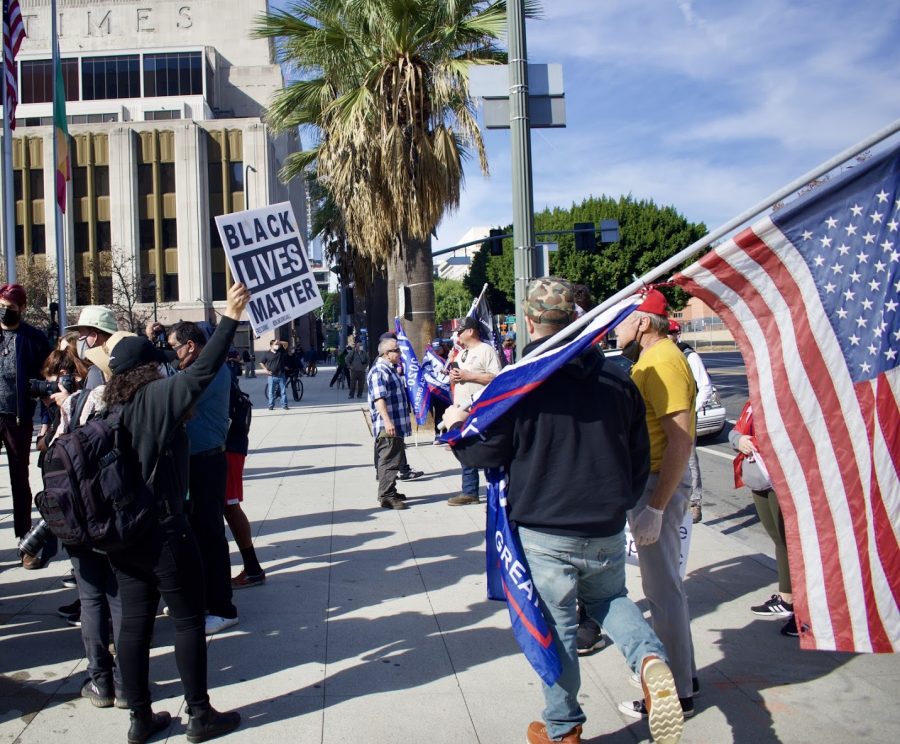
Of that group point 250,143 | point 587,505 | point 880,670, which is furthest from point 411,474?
point 250,143

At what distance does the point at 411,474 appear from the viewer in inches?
393

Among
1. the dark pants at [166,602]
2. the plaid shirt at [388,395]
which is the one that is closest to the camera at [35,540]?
the dark pants at [166,602]

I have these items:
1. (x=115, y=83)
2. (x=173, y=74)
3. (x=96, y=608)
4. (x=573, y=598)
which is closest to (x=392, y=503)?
(x=96, y=608)

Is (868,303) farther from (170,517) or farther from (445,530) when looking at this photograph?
(445,530)

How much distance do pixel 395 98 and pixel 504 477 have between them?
10822mm

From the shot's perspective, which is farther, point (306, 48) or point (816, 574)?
point (306, 48)

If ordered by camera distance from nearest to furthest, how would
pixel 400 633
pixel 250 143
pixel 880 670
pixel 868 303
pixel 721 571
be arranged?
pixel 868 303, pixel 880 670, pixel 400 633, pixel 721 571, pixel 250 143

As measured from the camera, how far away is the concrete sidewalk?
358 centimetres

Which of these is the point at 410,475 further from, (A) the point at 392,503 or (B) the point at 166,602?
(B) the point at 166,602

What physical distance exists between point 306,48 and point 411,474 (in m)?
7.75

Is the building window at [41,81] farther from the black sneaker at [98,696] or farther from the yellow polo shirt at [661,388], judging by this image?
the yellow polo shirt at [661,388]

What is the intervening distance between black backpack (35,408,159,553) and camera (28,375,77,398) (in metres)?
1.76

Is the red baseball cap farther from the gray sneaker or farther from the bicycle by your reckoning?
the bicycle

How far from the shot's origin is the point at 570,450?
2998mm
